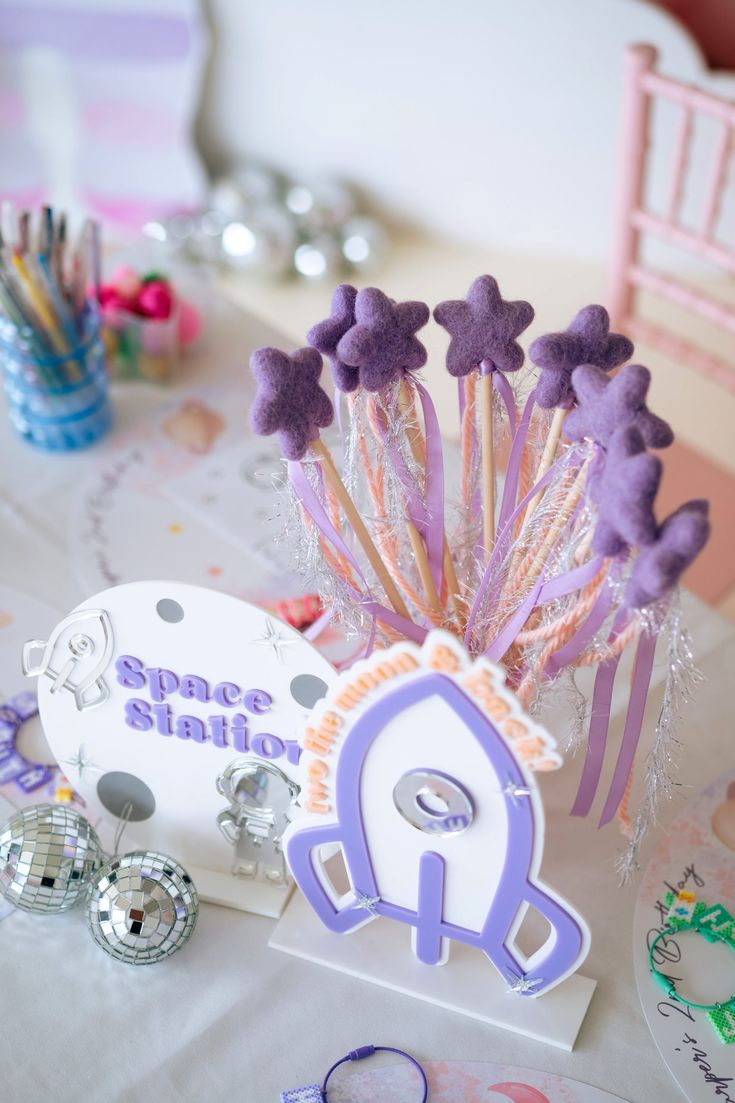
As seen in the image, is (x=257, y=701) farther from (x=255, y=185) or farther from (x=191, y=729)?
(x=255, y=185)

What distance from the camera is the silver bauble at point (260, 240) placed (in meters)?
2.04

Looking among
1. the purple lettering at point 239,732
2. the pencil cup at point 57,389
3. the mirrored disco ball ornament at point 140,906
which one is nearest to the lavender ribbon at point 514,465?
the purple lettering at point 239,732

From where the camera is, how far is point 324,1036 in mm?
755

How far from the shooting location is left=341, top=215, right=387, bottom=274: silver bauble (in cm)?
212

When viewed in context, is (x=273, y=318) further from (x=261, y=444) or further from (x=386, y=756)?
(x=386, y=756)

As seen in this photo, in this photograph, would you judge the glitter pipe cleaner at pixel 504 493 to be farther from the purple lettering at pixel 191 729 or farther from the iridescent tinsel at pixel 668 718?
the purple lettering at pixel 191 729

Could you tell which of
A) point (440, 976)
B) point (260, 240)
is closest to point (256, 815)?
point (440, 976)

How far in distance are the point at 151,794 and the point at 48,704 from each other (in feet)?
0.34

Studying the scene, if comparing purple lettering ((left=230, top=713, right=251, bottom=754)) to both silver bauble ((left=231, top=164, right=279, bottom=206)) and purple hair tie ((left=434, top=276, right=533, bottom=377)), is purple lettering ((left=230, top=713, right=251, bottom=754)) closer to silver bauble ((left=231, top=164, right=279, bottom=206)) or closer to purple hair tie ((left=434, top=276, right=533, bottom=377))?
purple hair tie ((left=434, top=276, right=533, bottom=377))

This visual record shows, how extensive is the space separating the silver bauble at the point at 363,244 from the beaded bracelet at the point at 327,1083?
1.65 m

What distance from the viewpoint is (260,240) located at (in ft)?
6.70

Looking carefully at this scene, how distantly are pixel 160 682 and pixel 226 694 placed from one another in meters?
0.05

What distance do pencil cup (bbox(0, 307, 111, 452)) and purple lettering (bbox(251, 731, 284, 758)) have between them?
56cm

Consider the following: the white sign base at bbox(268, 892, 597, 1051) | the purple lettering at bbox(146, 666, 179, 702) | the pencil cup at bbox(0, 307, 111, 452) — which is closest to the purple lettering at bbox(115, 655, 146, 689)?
the purple lettering at bbox(146, 666, 179, 702)
